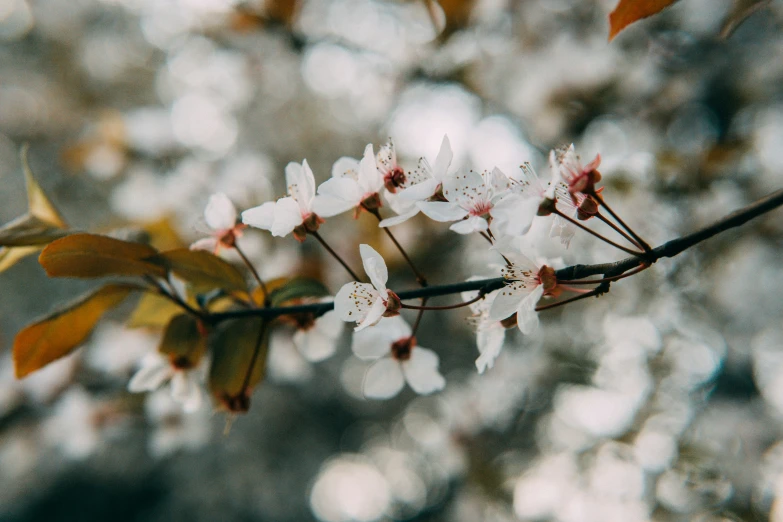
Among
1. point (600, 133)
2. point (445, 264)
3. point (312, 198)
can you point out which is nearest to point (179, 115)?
point (445, 264)

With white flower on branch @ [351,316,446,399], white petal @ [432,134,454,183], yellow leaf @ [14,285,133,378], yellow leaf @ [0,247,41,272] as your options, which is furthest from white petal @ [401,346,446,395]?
yellow leaf @ [0,247,41,272]

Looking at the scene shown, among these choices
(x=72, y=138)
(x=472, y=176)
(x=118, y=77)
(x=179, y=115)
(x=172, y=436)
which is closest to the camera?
(x=472, y=176)

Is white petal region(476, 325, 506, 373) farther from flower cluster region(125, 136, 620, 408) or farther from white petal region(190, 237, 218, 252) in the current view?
white petal region(190, 237, 218, 252)

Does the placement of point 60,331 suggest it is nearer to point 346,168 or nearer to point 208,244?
point 208,244

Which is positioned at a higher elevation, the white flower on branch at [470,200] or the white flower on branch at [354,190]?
the white flower on branch at [470,200]

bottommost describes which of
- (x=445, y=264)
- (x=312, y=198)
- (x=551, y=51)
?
(x=445, y=264)

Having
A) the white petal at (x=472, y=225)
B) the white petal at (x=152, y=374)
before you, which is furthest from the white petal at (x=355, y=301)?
the white petal at (x=152, y=374)

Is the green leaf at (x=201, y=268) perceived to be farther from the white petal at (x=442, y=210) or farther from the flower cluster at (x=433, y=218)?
the white petal at (x=442, y=210)

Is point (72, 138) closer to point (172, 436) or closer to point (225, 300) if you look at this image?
point (172, 436)
